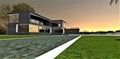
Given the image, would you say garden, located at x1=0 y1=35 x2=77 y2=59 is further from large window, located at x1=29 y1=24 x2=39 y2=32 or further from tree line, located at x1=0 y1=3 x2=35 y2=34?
tree line, located at x1=0 y1=3 x2=35 y2=34

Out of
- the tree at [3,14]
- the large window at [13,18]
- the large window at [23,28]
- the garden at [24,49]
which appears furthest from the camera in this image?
the tree at [3,14]

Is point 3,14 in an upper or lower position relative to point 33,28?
upper

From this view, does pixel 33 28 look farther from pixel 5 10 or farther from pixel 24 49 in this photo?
pixel 24 49

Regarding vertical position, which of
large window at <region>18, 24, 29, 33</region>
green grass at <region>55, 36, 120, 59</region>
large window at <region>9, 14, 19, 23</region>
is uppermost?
large window at <region>9, 14, 19, 23</region>

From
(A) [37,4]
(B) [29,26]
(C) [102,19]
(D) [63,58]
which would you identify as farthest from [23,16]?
(D) [63,58]

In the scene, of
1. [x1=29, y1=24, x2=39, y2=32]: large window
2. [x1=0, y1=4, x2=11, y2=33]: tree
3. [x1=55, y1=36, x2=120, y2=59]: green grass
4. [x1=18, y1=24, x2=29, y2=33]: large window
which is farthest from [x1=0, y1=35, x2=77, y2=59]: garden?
[x1=0, y1=4, x2=11, y2=33]: tree

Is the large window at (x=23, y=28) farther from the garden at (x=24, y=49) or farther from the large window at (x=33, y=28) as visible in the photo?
the garden at (x=24, y=49)

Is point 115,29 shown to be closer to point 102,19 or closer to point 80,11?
point 102,19

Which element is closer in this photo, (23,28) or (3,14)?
(23,28)

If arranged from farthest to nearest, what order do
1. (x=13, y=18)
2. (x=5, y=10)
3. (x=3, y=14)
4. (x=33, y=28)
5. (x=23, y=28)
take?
(x=5, y=10) → (x=3, y=14) → (x=13, y=18) → (x=33, y=28) → (x=23, y=28)

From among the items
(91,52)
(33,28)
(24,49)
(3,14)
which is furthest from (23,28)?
(91,52)

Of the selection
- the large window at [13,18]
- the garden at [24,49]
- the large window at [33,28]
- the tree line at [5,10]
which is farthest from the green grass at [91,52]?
the tree line at [5,10]

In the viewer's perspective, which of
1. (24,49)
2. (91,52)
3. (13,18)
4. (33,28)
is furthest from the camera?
(13,18)

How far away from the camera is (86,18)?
58.7m
